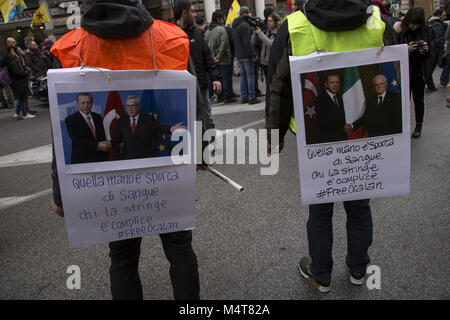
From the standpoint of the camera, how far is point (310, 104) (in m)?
1.89

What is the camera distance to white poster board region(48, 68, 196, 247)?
1.65 metres

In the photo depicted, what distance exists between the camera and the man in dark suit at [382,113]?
190cm

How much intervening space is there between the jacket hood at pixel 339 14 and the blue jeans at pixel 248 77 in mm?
6762

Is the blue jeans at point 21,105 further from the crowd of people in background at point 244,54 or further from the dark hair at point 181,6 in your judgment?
the dark hair at point 181,6

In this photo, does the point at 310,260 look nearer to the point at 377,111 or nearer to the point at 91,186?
the point at 377,111

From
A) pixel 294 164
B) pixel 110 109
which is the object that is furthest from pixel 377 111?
pixel 294 164

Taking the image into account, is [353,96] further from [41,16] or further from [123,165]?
[41,16]

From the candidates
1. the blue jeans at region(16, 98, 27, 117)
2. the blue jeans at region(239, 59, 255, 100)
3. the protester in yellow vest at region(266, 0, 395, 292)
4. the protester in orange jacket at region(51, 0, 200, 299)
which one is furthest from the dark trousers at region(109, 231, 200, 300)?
the blue jeans at region(16, 98, 27, 117)

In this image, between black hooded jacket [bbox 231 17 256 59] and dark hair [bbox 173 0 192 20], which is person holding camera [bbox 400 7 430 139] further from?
black hooded jacket [bbox 231 17 256 59]

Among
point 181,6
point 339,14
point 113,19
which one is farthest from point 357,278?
point 181,6

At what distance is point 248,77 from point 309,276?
6.64 meters

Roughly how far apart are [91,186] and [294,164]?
3218 millimetres

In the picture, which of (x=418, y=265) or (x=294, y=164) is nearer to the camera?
(x=418, y=265)

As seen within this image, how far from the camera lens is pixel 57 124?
165cm
